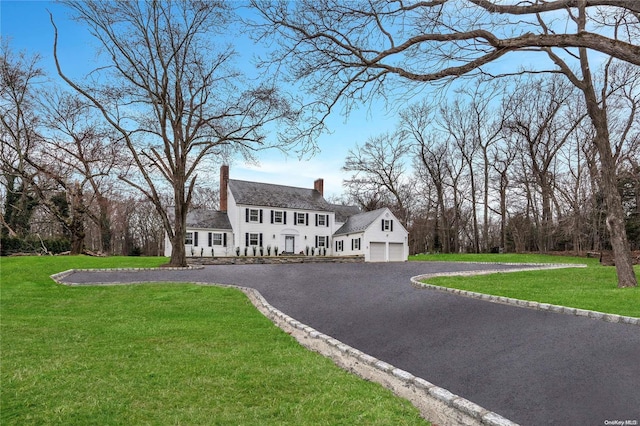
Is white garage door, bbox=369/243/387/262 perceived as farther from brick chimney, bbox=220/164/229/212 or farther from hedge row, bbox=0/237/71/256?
hedge row, bbox=0/237/71/256

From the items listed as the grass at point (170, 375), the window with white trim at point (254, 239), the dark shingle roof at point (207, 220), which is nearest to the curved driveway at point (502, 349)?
the grass at point (170, 375)

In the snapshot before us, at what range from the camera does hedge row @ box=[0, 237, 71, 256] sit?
1035 inches

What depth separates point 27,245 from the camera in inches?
1079

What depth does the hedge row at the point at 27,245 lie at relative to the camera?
1035 inches

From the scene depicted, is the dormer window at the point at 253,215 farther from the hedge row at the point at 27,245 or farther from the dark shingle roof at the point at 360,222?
the hedge row at the point at 27,245

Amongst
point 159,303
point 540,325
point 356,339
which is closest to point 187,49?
point 159,303

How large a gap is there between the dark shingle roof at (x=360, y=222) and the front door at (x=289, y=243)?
4.71 metres

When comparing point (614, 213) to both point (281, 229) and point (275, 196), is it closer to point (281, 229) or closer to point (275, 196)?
point (281, 229)

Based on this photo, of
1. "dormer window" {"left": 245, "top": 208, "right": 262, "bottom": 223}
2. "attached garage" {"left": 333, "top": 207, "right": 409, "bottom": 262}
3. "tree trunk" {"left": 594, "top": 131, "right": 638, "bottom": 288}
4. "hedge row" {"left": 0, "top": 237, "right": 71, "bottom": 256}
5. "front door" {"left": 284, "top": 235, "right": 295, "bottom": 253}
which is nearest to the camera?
"tree trunk" {"left": 594, "top": 131, "right": 638, "bottom": 288}

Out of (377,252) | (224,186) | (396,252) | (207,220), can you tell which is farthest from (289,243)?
(396,252)

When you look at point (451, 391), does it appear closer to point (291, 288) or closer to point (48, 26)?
point (291, 288)

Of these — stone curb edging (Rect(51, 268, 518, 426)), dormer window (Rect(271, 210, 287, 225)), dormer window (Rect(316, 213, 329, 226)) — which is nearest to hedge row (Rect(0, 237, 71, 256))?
dormer window (Rect(271, 210, 287, 225))

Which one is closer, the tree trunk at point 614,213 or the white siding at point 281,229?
the tree trunk at point 614,213

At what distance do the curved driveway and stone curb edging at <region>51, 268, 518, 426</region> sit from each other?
0.28m
